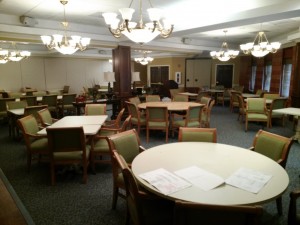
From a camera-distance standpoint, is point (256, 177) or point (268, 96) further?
point (268, 96)

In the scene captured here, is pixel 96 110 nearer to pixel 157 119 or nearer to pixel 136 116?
pixel 136 116

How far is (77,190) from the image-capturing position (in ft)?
9.79

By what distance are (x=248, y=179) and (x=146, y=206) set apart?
84 centimetres

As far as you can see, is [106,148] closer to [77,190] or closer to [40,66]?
[77,190]

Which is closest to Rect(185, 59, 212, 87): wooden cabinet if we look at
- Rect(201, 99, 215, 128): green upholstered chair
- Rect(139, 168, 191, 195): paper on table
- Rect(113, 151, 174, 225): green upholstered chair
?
Rect(201, 99, 215, 128): green upholstered chair

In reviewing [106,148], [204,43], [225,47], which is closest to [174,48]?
[204,43]

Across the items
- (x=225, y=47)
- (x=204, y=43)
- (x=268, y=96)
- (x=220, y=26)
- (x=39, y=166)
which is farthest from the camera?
(x=225, y=47)

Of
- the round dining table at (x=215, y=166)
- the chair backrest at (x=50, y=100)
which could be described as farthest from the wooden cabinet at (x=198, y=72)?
the round dining table at (x=215, y=166)

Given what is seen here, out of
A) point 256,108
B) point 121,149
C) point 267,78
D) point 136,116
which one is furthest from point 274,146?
point 267,78

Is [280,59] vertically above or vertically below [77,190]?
above

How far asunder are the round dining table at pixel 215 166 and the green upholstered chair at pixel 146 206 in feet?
0.29

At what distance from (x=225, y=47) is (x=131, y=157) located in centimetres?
815

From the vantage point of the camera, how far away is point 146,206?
1.85m

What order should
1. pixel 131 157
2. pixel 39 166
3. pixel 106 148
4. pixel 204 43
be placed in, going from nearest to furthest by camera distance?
pixel 131 157 → pixel 106 148 → pixel 39 166 → pixel 204 43
